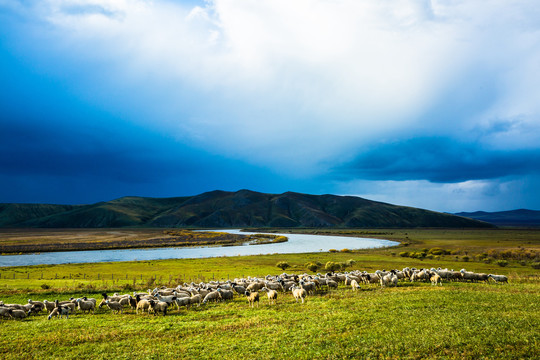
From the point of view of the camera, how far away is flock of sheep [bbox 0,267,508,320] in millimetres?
21578

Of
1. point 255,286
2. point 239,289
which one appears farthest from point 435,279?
point 239,289

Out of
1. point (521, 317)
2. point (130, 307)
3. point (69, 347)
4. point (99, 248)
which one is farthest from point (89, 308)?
point (99, 248)

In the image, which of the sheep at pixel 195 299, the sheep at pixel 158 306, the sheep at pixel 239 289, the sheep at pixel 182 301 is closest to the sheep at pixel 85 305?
the sheep at pixel 158 306

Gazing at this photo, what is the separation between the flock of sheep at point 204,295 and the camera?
21578 mm

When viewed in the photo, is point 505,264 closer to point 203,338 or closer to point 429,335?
point 429,335

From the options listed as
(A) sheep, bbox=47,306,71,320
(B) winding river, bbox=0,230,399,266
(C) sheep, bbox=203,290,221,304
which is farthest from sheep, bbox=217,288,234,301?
(B) winding river, bbox=0,230,399,266

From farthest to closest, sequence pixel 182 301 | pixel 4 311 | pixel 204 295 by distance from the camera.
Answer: pixel 204 295 < pixel 182 301 < pixel 4 311

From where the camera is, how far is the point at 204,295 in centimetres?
2653

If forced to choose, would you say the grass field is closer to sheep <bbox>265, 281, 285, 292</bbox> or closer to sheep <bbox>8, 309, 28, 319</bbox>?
sheep <bbox>8, 309, 28, 319</bbox>

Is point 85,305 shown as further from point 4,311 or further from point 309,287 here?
point 309,287

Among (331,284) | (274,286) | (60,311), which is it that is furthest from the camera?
(331,284)

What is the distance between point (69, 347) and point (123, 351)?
9.44 ft

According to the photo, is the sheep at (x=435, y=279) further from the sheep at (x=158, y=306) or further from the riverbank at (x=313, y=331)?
the sheep at (x=158, y=306)

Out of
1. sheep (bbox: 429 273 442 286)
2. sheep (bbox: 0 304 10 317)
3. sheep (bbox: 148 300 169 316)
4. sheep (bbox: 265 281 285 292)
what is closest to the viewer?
sheep (bbox: 0 304 10 317)
